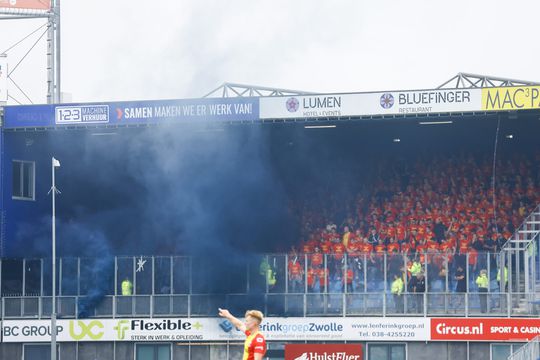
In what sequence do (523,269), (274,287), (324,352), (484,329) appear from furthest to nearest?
1. (274,287)
2. (484,329)
3. (523,269)
4. (324,352)

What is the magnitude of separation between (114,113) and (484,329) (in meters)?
13.6

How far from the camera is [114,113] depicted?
42.6m

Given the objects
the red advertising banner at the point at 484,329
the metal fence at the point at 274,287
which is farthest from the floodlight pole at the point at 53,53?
the red advertising banner at the point at 484,329

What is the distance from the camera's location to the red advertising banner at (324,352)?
33312 millimetres

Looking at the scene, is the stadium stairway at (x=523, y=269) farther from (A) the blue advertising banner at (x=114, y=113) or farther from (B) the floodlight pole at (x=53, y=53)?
(B) the floodlight pole at (x=53, y=53)

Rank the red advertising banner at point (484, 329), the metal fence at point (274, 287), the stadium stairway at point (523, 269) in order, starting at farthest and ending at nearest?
1. the metal fence at point (274, 287)
2. the red advertising banner at point (484, 329)
3. the stadium stairway at point (523, 269)

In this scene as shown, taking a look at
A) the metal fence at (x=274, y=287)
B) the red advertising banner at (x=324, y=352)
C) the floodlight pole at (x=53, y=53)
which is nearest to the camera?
the red advertising banner at (x=324, y=352)

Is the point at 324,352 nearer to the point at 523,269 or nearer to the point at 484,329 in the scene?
the point at 484,329

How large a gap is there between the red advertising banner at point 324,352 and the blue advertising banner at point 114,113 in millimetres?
10020

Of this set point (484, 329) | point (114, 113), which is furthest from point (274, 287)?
point (114, 113)

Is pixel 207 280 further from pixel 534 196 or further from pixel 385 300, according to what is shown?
pixel 534 196

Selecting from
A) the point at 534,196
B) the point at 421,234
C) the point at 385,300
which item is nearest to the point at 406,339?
the point at 385,300

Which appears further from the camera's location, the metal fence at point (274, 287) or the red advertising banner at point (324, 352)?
the metal fence at point (274, 287)

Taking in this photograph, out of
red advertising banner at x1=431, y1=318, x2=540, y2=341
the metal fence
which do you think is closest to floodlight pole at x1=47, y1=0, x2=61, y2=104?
the metal fence
